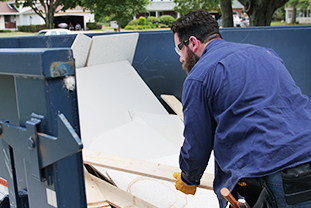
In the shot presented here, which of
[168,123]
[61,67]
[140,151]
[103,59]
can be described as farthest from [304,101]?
[103,59]

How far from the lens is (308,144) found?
1.41 meters

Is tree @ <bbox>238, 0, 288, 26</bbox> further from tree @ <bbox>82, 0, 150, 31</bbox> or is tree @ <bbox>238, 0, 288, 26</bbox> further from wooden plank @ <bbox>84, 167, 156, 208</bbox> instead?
tree @ <bbox>82, 0, 150, 31</bbox>

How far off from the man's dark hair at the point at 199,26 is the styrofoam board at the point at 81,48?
8.26 ft

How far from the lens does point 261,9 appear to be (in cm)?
1009

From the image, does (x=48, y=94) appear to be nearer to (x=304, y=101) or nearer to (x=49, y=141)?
(x=49, y=141)

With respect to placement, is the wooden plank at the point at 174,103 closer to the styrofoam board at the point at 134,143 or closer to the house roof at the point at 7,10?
the styrofoam board at the point at 134,143

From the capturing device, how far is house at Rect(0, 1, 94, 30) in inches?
1815

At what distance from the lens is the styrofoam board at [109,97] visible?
389cm

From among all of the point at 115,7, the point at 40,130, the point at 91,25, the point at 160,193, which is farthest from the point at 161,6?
the point at 40,130

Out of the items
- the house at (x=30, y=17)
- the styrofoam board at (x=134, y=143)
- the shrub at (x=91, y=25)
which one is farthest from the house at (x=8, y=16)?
the styrofoam board at (x=134, y=143)

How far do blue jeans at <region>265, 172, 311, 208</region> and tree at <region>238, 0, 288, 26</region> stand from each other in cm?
970

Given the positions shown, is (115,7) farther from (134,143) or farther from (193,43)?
(193,43)

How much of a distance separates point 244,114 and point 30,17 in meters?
52.9

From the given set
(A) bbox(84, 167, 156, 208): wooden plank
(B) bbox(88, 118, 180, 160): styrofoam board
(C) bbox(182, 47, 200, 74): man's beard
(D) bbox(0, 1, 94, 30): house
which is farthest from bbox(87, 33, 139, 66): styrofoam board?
(D) bbox(0, 1, 94, 30): house
